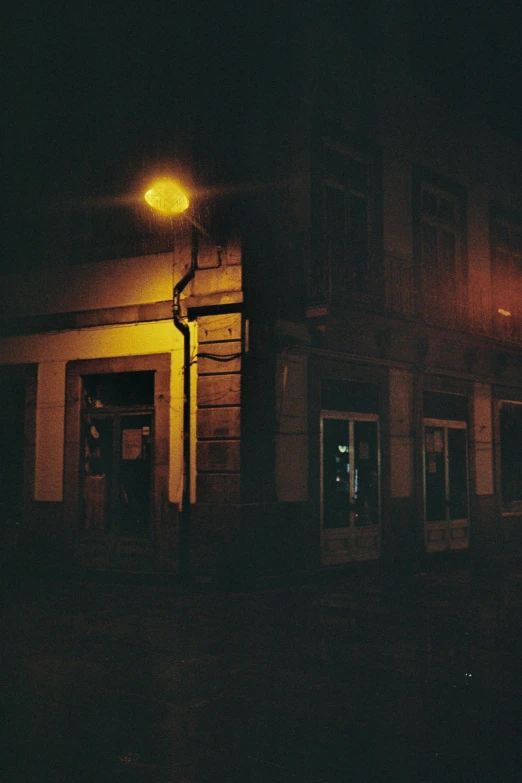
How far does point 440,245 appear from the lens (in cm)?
Result: 1409

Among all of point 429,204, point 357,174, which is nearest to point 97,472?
point 357,174

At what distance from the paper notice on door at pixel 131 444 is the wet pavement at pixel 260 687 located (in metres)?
2.27

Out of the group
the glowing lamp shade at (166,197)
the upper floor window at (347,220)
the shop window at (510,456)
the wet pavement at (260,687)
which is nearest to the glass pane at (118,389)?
the glowing lamp shade at (166,197)

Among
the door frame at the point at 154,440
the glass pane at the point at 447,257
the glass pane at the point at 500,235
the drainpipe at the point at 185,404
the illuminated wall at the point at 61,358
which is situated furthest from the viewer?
the glass pane at the point at 500,235

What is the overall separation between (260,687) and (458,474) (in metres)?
9.38

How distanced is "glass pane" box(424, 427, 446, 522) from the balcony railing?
84.9 inches

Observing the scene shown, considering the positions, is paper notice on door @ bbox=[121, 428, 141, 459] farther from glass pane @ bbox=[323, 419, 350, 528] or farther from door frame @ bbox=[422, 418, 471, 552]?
door frame @ bbox=[422, 418, 471, 552]

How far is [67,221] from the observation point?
11656 millimetres

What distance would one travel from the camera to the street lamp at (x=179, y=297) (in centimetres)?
945

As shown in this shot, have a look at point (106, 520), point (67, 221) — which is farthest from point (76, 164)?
point (106, 520)

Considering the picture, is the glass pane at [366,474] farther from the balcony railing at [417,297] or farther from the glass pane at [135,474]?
the glass pane at [135,474]

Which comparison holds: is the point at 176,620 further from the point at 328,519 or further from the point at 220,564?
the point at 328,519

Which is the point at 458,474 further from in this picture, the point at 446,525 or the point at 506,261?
the point at 506,261

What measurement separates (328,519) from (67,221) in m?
6.53
